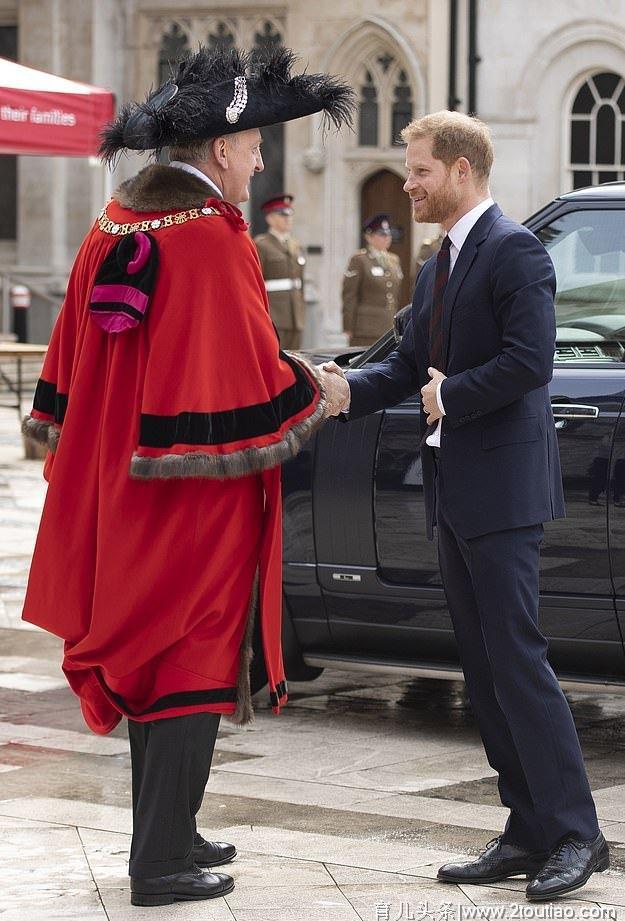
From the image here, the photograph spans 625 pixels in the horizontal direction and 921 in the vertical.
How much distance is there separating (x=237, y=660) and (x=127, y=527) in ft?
1.41

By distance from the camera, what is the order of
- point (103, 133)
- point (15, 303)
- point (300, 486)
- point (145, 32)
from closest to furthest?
point (103, 133) < point (300, 486) < point (15, 303) < point (145, 32)

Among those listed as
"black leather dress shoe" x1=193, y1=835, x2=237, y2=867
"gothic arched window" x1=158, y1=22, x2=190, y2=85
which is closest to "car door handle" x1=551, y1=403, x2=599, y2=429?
"black leather dress shoe" x1=193, y1=835, x2=237, y2=867

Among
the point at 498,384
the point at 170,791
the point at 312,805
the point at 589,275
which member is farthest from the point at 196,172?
the point at 589,275

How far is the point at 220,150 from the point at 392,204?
22.2 meters

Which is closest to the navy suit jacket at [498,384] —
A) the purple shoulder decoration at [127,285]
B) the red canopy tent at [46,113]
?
the purple shoulder decoration at [127,285]

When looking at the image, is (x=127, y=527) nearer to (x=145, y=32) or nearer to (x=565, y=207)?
(x=565, y=207)

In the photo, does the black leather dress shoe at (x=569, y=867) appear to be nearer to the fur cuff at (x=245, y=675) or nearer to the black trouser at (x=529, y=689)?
the black trouser at (x=529, y=689)

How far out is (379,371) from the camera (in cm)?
494

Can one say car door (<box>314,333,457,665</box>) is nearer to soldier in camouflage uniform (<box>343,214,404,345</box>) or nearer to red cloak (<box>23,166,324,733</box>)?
red cloak (<box>23,166,324,733</box>)

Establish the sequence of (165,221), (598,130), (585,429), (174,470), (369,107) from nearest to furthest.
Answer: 1. (174,470)
2. (165,221)
3. (585,429)
4. (598,130)
5. (369,107)

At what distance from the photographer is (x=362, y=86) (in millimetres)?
26062

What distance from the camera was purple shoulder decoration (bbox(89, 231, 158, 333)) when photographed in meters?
4.24

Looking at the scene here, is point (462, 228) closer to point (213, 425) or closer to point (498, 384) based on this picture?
point (498, 384)

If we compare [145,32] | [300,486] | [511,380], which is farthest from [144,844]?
[145,32]
